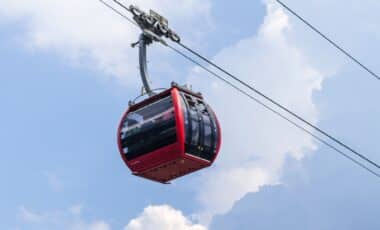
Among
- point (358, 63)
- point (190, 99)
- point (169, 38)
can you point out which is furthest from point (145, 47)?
point (358, 63)

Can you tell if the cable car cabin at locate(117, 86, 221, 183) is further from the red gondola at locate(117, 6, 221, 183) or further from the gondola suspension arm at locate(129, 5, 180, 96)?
the gondola suspension arm at locate(129, 5, 180, 96)

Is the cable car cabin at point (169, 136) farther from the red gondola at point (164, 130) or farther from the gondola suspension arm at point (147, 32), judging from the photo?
the gondola suspension arm at point (147, 32)

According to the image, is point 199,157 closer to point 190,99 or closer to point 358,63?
point 190,99

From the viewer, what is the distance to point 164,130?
23.1 meters

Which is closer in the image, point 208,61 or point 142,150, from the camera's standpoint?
point 208,61

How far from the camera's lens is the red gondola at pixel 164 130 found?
886 inches

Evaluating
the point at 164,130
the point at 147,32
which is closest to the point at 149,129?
the point at 164,130

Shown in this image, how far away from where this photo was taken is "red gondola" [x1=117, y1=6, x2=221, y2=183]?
73.8ft

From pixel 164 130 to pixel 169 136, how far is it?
33 centimetres

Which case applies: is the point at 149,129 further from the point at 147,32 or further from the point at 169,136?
the point at 147,32

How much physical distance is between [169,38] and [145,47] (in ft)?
2.70

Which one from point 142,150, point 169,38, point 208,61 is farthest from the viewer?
point 142,150

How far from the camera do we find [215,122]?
2469 centimetres

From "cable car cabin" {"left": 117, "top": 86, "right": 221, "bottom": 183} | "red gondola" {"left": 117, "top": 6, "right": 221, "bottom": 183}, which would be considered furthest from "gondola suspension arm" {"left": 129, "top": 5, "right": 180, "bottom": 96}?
"cable car cabin" {"left": 117, "top": 86, "right": 221, "bottom": 183}
